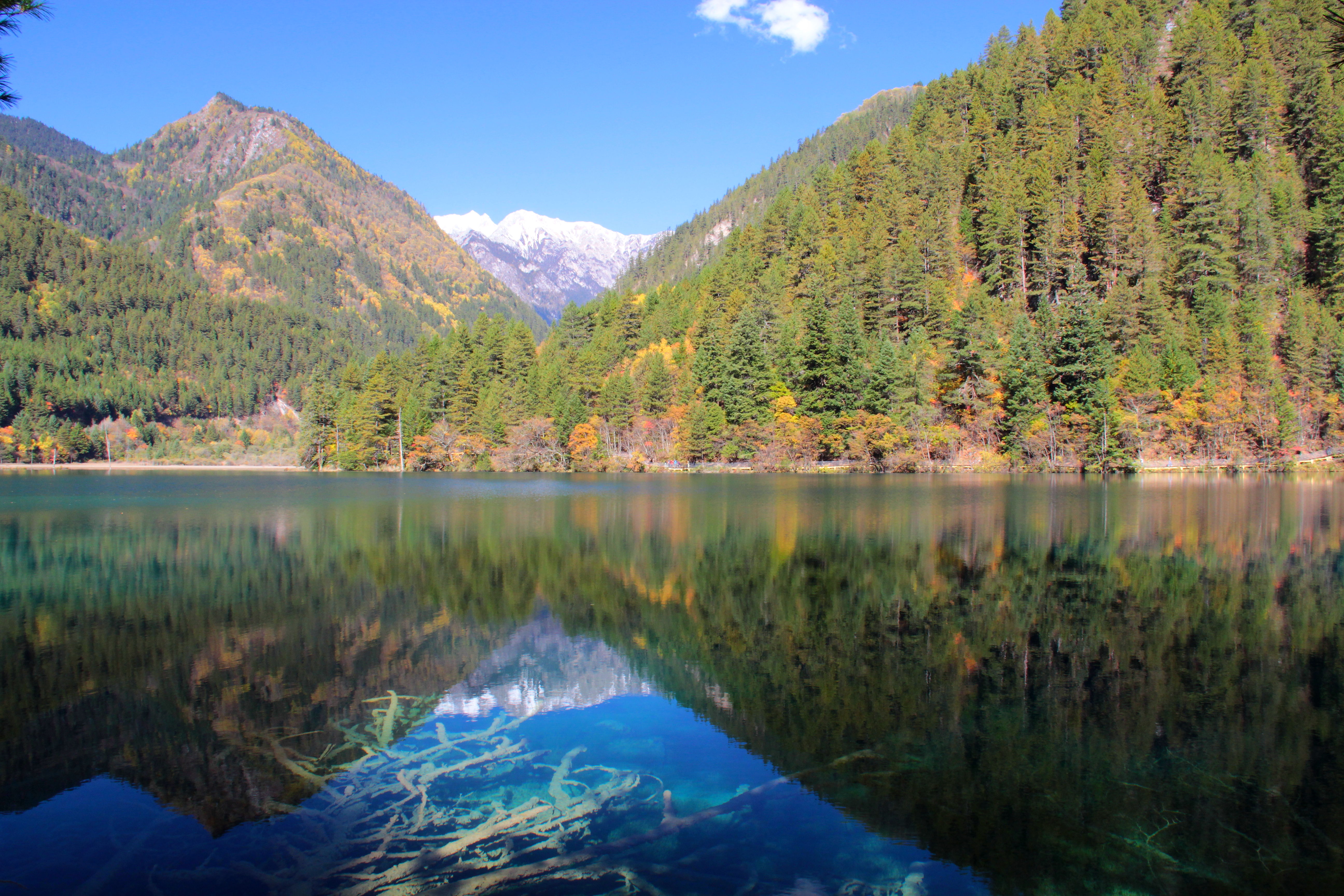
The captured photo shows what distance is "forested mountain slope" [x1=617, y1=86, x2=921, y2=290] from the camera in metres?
151

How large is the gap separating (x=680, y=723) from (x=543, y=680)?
229cm

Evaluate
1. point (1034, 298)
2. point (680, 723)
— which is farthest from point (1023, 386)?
point (680, 723)

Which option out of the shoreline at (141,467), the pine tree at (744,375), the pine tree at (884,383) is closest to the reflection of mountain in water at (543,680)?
the pine tree at (884,383)

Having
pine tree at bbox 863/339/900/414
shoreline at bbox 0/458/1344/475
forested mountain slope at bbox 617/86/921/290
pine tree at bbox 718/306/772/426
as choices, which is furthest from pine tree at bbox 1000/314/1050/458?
forested mountain slope at bbox 617/86/921/290

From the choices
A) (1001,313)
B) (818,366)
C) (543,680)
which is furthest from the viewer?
(1001,313)

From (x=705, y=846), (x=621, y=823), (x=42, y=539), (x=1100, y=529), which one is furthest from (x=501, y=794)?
(x=42, y=539)

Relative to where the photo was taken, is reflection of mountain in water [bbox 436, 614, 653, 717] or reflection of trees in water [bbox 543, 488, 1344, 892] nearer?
reflection of trees in water [bbox 543, 488, 1344, 892]

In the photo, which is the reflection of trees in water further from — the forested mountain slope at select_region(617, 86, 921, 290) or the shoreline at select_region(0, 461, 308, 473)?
the forested mountain slope at select_region(617, 86, 921, 290)

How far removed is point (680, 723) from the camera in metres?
8.32

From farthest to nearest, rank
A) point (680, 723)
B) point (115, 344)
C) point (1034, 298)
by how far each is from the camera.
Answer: point (115, 344) < point (1034, 298) < point (680, 723)

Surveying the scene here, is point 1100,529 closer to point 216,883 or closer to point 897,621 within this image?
point 897,621

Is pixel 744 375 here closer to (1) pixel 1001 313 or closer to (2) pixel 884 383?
(2) pixel 884 383

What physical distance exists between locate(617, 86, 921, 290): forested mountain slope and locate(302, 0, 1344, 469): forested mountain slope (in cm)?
5453

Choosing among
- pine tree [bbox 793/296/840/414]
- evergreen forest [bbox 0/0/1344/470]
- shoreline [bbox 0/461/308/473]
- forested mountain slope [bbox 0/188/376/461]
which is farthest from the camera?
forested mountain slope [bbox 0/188/376/461]
